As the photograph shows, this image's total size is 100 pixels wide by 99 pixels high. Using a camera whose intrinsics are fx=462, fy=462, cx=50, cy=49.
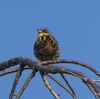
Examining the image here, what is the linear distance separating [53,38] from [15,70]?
366 cm

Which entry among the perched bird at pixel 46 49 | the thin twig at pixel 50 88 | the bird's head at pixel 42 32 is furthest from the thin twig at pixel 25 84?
the bird's head at pixel 42 32

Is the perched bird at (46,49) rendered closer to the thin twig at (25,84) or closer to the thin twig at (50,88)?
the thin twig at (25,84)

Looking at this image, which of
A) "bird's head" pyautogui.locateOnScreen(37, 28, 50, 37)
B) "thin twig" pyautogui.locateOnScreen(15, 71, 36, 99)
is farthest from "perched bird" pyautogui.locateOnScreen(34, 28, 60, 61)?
"thin twig" pyautogui.locateOnScreen(15, 71, 36, 99)

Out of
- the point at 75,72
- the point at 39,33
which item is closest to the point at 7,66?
the point at 75,72

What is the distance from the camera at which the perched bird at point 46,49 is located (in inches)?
291

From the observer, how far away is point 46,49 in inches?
291

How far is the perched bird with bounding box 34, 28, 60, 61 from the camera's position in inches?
291

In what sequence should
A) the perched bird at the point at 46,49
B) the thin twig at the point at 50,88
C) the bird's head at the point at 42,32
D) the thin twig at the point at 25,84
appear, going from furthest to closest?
the bird's head at the point at 42,32
the perched bird at the point at 46,49
the thin twig at the point at 25,84
the thin twig at the point at 50,88

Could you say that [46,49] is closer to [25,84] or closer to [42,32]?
[42,32]

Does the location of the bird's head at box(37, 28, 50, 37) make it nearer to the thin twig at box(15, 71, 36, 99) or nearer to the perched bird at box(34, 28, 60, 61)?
the perched bird at box(34, 28, 60, 61)

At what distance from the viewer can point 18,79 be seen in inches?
145

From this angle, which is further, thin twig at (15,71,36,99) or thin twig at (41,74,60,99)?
thin twig at (15,71,36,99)

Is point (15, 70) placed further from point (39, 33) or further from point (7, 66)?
point (39, 33)

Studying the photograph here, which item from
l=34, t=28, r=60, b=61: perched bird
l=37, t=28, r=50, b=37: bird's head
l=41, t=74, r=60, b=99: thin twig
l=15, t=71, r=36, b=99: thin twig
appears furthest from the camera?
l=37, t=28, r=50, b=37: bird's head
